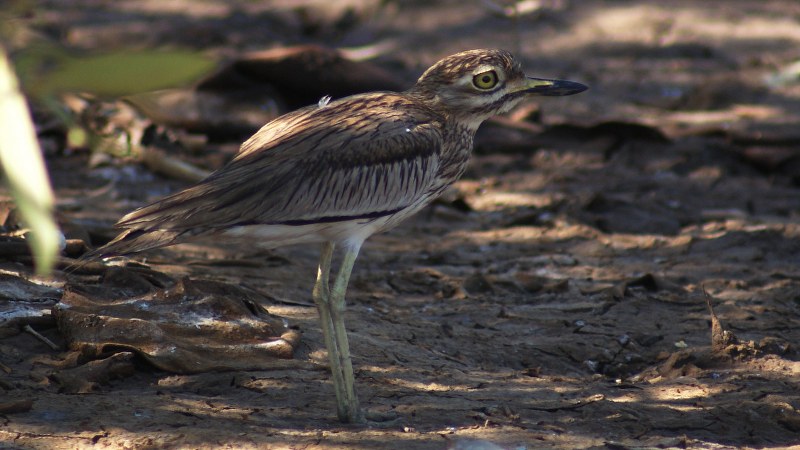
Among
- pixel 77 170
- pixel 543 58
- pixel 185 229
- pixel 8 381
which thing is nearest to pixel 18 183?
pixel 185 229

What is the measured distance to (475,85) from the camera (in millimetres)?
3729

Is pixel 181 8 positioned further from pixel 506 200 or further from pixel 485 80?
pixel 485 80

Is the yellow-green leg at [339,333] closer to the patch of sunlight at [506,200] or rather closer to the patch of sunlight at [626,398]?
the patch of sunlight at [626,398]

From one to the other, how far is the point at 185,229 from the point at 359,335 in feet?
3.40

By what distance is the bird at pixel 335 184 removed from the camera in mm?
3031

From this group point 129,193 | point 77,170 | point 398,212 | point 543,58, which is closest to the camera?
point 398,212

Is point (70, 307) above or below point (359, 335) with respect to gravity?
above

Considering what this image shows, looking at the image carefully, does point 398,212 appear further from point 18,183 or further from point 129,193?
point 129,193

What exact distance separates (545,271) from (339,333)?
1.86 m

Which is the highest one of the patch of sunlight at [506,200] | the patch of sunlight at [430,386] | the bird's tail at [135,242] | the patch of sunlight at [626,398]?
the bird's tail at [135,242]

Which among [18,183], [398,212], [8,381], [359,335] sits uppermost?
[18,183]

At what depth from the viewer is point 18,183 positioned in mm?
1032

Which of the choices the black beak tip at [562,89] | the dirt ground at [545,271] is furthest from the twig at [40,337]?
the black beak tip at [562,89]

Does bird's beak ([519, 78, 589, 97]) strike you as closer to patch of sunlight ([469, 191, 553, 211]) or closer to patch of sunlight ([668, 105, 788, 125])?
patch of sunlight ([469, 191, 553, 211])
